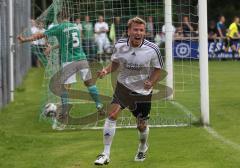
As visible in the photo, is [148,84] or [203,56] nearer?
[148,84]

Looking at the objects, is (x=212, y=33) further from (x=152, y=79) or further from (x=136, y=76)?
(x=152, y=79)

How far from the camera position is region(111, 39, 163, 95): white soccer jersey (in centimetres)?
942

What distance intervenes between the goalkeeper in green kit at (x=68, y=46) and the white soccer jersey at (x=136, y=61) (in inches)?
176

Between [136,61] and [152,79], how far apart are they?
1.08ft

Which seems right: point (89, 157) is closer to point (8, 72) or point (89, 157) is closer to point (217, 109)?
point (217, 109)

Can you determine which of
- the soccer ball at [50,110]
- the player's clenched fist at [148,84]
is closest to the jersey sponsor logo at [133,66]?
the player's clenched fist at [148,84]

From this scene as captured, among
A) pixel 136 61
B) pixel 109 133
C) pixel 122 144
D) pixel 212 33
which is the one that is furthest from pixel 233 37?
pixel 109 133

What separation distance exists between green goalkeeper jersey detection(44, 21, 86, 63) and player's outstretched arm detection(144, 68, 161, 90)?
4658mm

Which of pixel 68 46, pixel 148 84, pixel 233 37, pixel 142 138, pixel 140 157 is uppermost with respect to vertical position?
pixel 233 37

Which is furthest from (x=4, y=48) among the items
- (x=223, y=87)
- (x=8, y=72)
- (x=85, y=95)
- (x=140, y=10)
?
(x=223, y=87)

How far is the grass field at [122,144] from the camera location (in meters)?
9.45

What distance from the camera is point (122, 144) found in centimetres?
1103

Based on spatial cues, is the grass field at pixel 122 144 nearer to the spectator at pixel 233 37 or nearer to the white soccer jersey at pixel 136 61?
the white soccer jersey at pixel 136 61

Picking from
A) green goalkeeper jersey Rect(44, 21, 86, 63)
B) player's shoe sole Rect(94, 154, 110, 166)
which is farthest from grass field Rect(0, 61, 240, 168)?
green goalkeeper jersey Rect(44, 21, 86, 63)
